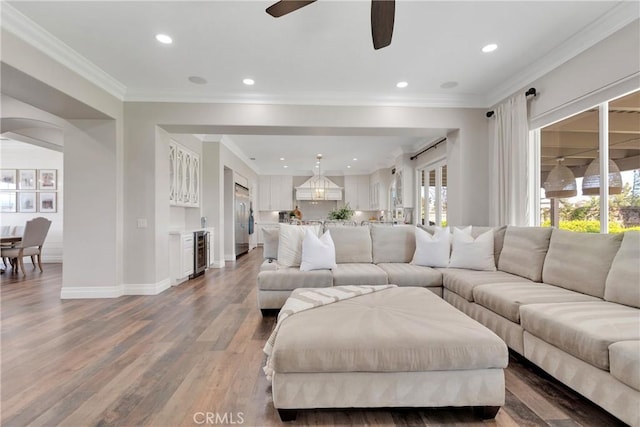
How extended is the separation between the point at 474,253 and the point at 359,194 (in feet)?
23.7

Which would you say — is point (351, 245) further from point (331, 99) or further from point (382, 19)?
point (382, 19)

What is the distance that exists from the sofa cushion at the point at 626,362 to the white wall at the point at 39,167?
9461 millimetres

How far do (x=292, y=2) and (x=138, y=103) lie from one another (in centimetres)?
316

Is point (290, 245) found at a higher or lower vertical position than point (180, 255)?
higher

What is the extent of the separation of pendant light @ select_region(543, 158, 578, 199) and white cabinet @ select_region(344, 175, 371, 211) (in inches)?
276

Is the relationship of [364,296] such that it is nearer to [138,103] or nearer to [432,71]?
[432,71]

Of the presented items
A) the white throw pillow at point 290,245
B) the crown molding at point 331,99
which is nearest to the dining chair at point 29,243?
the crown molding at point 331,99

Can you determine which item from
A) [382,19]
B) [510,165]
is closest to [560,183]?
[510,165]

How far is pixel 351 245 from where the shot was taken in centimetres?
374

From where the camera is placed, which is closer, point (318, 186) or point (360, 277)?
point (360, 277)

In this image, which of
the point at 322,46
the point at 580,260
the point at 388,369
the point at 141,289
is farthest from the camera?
the point at 141,289

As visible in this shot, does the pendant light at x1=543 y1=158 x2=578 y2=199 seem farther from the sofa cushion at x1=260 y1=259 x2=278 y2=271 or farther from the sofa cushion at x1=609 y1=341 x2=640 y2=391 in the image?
the sofa cushion at x1=260 y1=259 x2=278 y2=271

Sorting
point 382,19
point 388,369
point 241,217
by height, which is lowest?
point 388,369

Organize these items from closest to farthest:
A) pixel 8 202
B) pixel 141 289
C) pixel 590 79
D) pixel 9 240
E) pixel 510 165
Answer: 1. pixel 590 79
2. pixel 510 165
3. pixel 141 289
4. pixel 9 240
5. pixel 8 202
